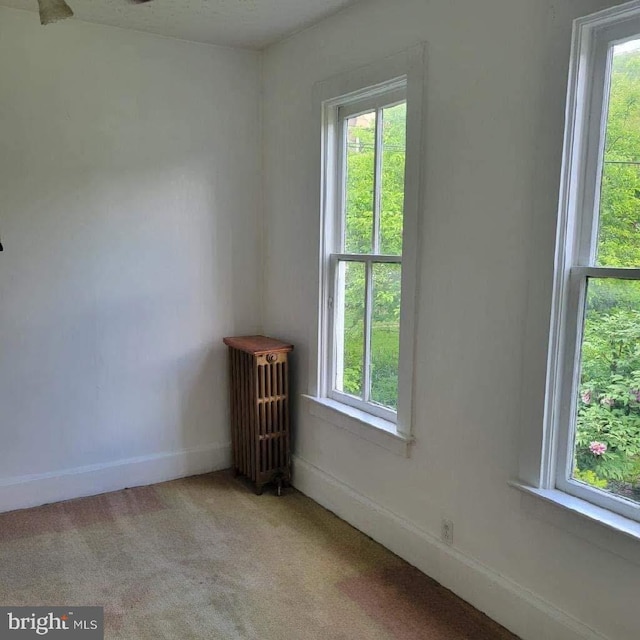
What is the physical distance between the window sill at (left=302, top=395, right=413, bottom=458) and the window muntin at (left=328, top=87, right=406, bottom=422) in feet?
0.18

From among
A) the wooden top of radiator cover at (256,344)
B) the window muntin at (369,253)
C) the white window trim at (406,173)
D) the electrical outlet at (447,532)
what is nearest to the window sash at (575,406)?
the electrical outlet at (447,532)

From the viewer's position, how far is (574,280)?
196 cm

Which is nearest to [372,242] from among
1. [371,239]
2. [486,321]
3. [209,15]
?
[371,239]

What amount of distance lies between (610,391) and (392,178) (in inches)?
52.8

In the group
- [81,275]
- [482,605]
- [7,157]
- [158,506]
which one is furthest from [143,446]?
[482,605]

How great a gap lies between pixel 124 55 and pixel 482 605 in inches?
124

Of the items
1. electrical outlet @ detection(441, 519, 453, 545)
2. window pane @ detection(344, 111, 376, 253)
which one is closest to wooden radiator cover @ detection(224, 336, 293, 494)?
window pane @ detection(344, 111, 376, 253)

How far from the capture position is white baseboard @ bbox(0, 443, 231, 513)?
10.4 feet

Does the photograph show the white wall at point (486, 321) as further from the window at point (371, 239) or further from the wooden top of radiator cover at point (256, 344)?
the wooden top of radiator cover at point (256, 344)

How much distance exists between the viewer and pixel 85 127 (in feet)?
10.4

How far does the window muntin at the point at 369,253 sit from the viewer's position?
2.74 meters

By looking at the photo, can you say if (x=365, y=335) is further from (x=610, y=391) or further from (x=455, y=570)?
(x=610, y=391)

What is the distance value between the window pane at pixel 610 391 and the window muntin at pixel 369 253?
93 cm

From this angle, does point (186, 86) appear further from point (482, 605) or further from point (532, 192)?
point (482, 605)
